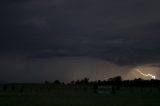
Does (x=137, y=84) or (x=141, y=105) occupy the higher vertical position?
(x=137, y=84)

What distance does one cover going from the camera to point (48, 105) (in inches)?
1880

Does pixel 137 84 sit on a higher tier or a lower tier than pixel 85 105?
higher

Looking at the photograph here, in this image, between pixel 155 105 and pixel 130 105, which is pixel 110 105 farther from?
→ pixel 155 105

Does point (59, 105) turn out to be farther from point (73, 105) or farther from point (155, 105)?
point (155, 105)

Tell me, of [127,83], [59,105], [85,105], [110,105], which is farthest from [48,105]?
[127,83]

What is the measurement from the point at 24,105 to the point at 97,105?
32.6 ft

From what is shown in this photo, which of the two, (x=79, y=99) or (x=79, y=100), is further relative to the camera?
(x=79, y=99)

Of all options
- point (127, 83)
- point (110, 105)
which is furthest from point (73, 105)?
point (127, 83)

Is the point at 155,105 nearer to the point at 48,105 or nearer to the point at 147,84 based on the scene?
the point at 48,105

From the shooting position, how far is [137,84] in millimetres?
171125

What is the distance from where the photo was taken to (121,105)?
48.6 metres

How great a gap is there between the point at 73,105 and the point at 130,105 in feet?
26.0

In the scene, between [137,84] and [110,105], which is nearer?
[110,105]

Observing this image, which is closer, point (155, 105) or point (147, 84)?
point (155, 105)
